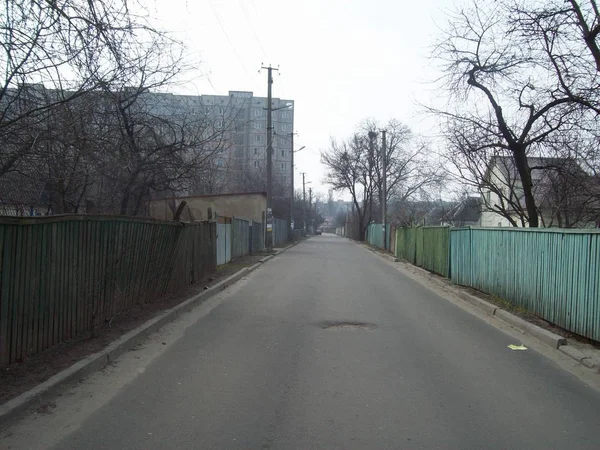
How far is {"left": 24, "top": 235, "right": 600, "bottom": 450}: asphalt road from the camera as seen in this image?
4039mm

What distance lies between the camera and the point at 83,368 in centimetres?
546

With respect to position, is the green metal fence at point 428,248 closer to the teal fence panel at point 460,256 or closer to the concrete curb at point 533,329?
the teal fence panel at point 460,256

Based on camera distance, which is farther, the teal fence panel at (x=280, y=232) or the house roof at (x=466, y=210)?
the teal fence panel at (x=280, y=232)

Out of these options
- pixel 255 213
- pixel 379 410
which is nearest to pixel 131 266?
pixel 379 410

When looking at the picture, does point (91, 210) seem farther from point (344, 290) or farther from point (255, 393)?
point (255, 393)

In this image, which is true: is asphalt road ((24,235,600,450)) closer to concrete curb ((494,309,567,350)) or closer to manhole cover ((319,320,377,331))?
manhole cover ((319,320,377,331))

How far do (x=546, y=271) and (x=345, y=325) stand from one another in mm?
3499

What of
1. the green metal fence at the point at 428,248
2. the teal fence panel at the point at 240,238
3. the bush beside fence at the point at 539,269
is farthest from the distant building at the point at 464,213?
the teal fence panel at the point at 240,238

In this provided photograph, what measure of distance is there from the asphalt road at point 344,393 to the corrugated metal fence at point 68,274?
48.6 inches

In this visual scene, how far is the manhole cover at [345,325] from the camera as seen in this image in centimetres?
843

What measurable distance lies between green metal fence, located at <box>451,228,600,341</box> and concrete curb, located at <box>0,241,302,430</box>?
6.35 m

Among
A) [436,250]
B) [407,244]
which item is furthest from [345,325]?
[407,244]

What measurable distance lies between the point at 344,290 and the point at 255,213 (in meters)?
21.8

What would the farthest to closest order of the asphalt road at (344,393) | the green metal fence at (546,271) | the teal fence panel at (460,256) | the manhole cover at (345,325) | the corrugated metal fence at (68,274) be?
the teal fence panel at (460,256), the manhole cover at (345,325), the green metal fence at (546,271), the corrugated metal fence at (68,274), the asphalt road at (344,393)
